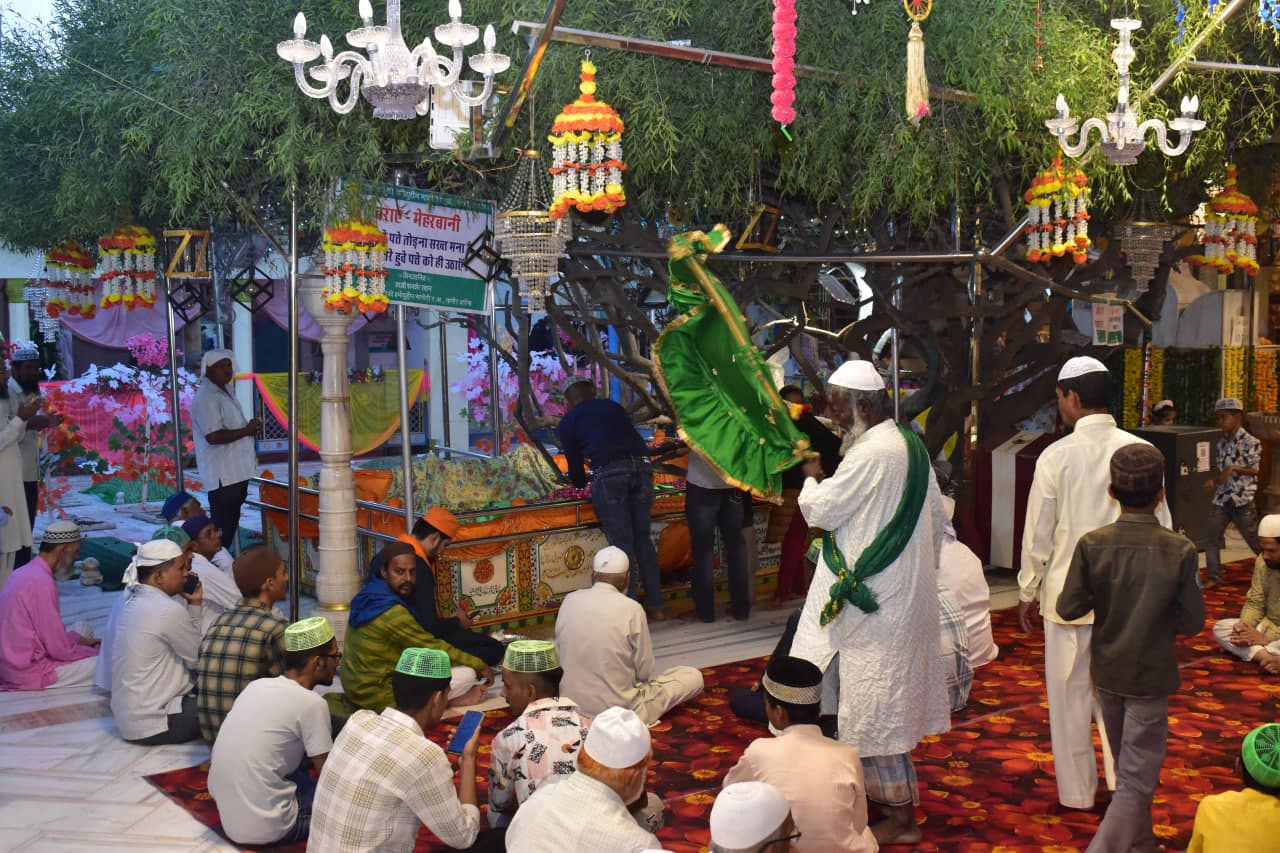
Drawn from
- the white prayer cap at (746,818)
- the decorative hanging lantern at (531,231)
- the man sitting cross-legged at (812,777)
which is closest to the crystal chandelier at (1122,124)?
the decorative hanging lantern at (531,231)

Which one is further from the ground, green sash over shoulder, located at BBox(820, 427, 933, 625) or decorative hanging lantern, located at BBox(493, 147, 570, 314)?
decorative hanging lantern, located at BBox(493, 147, 570, 314)

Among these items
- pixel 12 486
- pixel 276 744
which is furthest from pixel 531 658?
pixel 12 486

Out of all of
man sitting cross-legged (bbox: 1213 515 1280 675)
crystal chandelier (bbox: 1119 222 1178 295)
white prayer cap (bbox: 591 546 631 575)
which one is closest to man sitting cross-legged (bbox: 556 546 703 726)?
white prayer cap (bbox: 591 546 631 575)

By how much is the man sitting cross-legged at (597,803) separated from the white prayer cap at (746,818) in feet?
1.21

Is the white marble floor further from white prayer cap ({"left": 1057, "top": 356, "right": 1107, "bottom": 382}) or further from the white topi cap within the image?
white prayer cap ({"left": 1057, "top": 356, "right": 1107, "bottom": 382})

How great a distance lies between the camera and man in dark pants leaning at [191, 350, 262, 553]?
28.2 ft

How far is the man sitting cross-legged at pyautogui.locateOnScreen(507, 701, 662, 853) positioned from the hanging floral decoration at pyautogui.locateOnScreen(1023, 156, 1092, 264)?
5.53 m

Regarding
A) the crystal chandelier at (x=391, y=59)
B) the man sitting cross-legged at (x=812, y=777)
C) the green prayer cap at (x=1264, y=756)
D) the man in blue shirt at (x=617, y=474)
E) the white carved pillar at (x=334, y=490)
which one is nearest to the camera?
the green prayer cap at (x=1264, y=756)

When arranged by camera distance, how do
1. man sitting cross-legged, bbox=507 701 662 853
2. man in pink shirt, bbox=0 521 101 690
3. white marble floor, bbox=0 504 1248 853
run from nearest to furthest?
man sitting cross-legged, bbox=507 701 662 853, white marble floor, bbox=0 504 1248 853, man in pink shirt, bbox=0 521 101 690

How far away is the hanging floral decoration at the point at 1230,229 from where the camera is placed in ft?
30.1

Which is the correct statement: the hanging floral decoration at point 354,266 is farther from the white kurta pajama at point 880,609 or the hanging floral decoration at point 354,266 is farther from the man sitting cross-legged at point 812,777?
the man sitting cross-legged at point 812,777

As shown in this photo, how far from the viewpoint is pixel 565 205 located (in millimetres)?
6129

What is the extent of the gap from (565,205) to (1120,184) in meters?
4.08

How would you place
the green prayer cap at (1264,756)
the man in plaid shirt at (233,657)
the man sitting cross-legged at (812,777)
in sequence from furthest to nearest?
the man in plaid shirt at (233,657), the man sitting cross-legged at (812,777), the green prayer cap at (1264,756)
